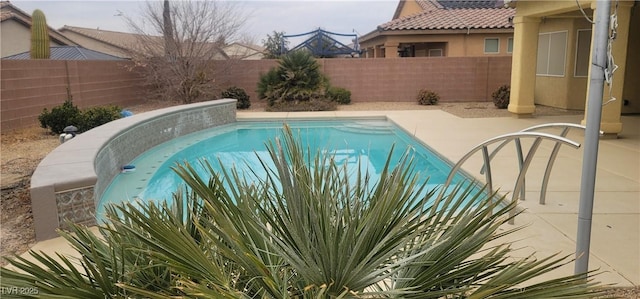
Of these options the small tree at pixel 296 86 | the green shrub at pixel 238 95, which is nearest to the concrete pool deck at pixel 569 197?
the small tree at pixel 296 86

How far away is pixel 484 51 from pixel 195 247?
22.2 metres

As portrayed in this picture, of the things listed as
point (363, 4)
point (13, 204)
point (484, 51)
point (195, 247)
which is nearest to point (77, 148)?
point (13, 204)

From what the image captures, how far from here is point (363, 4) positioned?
91.0ft

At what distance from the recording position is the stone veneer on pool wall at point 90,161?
481 centimetres

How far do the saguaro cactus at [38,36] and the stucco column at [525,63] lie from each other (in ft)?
46.8

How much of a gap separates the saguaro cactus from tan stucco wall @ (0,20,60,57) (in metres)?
9.12

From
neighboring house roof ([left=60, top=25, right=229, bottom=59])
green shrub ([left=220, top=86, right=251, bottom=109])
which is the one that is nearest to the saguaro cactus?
neighboring house roof ([left=60, top=25, right=229, bottom=59])

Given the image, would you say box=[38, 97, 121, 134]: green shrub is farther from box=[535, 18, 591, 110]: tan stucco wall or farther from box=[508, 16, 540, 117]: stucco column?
box=[535, 18, 591, 110]: tan stucco wall

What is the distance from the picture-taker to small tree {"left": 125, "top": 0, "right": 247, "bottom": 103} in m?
17.1

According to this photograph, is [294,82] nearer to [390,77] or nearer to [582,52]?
[390,77]

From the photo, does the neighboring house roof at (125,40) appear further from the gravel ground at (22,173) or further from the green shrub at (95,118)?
the green shrub at (95,118)

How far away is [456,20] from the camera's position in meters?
22.5

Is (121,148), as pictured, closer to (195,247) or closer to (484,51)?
(195,247)

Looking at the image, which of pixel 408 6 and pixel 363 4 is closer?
pixel 363 4
